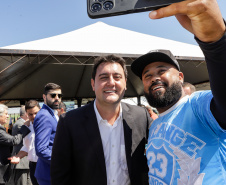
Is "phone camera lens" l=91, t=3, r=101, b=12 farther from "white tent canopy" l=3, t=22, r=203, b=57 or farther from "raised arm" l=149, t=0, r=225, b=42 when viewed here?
"white tent canopy" l=3, t=22, r=203, b=57

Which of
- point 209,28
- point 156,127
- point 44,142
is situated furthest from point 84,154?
point 209,28

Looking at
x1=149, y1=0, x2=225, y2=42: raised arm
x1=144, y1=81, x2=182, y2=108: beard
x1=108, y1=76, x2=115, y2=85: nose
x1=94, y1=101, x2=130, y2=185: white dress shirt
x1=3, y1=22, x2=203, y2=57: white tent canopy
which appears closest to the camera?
x1=149, y1=0, x2=225, y2=42: raised arm

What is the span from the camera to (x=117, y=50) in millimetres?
6934

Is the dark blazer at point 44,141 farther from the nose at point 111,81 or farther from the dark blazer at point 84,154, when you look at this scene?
the nose at point 111,81

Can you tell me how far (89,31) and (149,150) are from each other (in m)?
7.97

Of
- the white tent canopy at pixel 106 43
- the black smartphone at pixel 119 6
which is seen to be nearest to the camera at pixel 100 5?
the black smartphone at pixel 119 6

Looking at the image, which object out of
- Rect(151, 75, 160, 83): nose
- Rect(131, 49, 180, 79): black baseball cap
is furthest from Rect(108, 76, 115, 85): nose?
Rect(151, 75, 160, 83): nose

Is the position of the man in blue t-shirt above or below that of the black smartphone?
below

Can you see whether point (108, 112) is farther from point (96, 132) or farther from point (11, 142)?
point (11, 142)

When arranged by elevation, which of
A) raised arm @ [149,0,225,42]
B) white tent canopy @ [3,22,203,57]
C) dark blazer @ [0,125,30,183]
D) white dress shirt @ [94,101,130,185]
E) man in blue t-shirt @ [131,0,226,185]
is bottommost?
dark blazer @ [0,125,30,183]

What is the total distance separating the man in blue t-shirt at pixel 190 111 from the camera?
59cm

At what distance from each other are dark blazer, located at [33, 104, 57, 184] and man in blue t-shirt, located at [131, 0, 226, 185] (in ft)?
5.05

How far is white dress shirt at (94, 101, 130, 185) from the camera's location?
1.44 metres

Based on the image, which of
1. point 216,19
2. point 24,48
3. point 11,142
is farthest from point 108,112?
point 24,48
